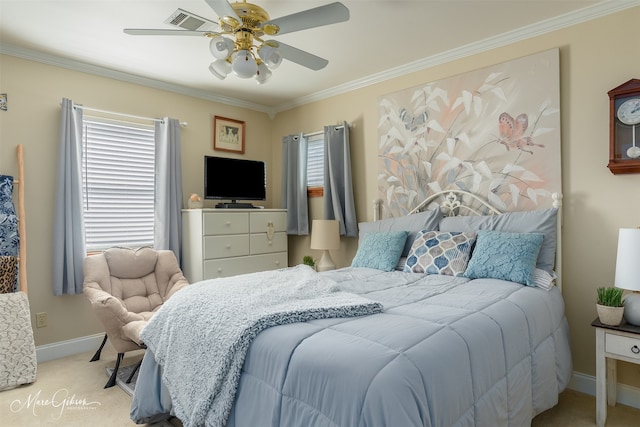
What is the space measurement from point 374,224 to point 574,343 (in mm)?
1729

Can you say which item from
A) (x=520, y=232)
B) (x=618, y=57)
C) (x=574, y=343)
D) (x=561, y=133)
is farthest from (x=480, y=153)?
(x=574, y=343)

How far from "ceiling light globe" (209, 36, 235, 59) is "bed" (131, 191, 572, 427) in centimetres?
127

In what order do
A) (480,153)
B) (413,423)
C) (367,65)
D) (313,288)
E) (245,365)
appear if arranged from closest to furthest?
(413,423)
(245,365)
(313,288)
(480,153)
(367,65)

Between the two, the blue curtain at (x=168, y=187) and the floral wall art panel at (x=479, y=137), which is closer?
the floral wall art panel at (x=479, y=137)

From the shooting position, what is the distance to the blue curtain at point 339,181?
13.0 ft

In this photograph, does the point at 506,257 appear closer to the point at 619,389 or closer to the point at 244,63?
the point at 619,389

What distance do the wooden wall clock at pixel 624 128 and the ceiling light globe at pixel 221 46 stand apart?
2397 mm

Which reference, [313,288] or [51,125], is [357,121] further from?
[51,125]

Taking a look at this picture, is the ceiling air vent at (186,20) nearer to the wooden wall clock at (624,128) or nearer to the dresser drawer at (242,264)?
the dresser drawer at (242,264)

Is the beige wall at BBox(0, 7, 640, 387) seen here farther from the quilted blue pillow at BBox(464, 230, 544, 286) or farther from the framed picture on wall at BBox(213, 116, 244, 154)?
the quilted blue pillow at BBox(464, 230, 544, 286)

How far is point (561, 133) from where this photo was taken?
9.02 ft

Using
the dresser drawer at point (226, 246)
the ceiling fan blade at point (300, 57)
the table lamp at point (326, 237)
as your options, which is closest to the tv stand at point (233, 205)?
the dresser drawer at point (226, 246)

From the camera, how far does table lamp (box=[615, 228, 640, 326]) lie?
6.70 feet

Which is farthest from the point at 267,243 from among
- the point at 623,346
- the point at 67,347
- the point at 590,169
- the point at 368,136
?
the point at 623,346
